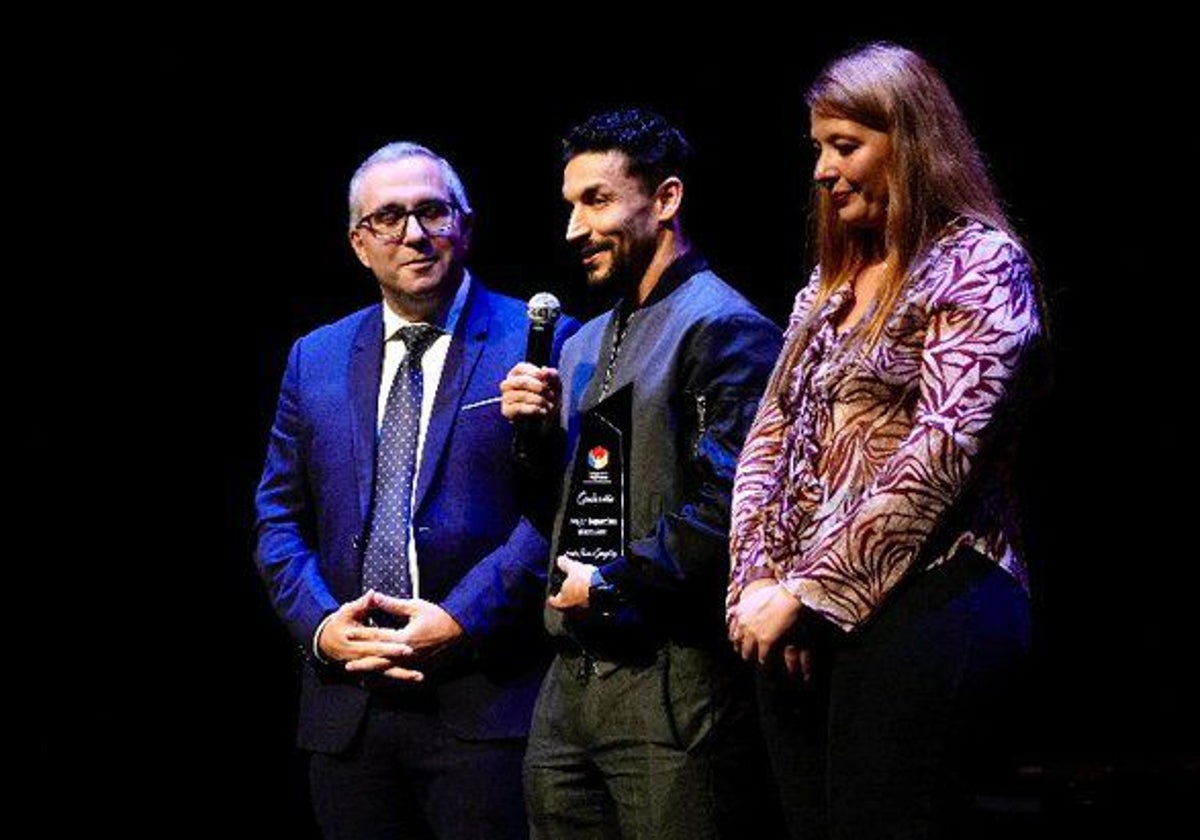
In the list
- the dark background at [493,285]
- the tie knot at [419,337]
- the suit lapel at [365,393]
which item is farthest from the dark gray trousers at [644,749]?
the dark background at [493,285]

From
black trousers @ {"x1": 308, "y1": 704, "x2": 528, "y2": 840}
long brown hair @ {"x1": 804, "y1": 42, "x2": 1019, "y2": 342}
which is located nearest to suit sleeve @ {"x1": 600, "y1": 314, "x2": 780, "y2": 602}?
long brown hair @ {"x1": 804, "y1": 42, "x2": 1019, "y2": 342}

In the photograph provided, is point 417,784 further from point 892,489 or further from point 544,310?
point 892,489

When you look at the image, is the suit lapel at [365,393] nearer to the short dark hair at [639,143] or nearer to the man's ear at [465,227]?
the man's ear at [465,227]

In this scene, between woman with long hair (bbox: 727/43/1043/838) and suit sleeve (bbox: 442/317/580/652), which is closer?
woman with long hair (bbox: 727/43/1043/838)

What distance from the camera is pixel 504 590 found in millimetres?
2928

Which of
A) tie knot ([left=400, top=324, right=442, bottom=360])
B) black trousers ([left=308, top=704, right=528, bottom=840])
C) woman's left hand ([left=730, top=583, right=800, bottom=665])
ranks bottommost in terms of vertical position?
black trousers ([left=308, top=704, right=528, bottom=840])

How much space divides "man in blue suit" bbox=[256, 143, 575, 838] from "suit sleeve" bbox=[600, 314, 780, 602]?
40 cm

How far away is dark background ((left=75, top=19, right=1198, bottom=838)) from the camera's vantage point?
143 inches

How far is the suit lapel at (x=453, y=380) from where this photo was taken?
3.06 m

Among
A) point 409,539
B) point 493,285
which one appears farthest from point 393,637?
point 493,285

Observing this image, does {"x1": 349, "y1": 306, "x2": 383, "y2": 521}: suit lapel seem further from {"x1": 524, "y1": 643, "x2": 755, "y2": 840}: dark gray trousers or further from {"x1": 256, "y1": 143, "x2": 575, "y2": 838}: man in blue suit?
{"x1": 524, "y1": 643, "x2": 755, "y2": 840}: dark gray trousers

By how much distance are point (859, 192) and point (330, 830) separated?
61.0 inches

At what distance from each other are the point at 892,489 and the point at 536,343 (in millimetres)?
925

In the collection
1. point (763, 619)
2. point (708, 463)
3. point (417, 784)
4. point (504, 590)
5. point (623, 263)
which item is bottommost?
point (417, 784)
